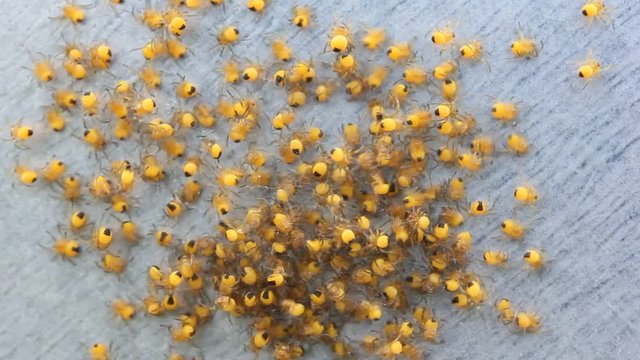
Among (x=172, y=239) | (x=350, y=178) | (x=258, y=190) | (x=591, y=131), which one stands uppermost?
(x=591, y=131)

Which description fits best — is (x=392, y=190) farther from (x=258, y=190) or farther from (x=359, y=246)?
(x=258, y=190)

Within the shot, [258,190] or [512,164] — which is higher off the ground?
[512,164]

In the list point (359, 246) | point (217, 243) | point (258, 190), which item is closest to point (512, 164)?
point (359, 246)

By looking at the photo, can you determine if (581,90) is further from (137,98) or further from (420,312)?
(137,98)

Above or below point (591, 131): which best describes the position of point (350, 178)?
below

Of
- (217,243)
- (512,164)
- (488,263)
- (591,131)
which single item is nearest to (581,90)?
(591,131)

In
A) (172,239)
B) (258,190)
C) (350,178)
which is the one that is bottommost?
(172,239)
